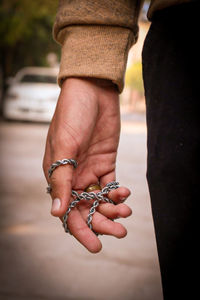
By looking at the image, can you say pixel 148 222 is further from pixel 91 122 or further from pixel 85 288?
pixel 91 122

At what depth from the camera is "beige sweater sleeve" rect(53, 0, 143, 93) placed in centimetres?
103

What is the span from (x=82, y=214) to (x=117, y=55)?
43cm

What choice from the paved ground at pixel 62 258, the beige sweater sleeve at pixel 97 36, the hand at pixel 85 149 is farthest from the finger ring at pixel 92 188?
the paved ground at pixel 62 258

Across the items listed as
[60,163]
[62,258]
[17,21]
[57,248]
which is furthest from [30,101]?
[60,163]

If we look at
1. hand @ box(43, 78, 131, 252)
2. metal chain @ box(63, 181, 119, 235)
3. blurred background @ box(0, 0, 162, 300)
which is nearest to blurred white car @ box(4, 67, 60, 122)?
blurred background @ box(0, 0, 162, 300)

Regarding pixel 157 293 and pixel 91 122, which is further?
pixel 157 293

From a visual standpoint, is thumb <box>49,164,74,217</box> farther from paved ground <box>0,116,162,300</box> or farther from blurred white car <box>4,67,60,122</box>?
blurred white car <box>4,67,60,122</box>

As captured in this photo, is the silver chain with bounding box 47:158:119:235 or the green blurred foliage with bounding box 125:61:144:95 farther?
the green blurred foliage with bounding box 125:61:144:95

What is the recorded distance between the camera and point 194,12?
75cm

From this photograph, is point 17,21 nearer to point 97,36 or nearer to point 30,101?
point 30,101

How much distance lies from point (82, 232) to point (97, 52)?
46 cm

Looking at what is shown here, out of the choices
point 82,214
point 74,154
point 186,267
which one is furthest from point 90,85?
point 186,267

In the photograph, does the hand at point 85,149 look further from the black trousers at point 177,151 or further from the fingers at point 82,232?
the black trousers at point 177,151

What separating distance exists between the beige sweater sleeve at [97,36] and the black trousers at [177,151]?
249mm
